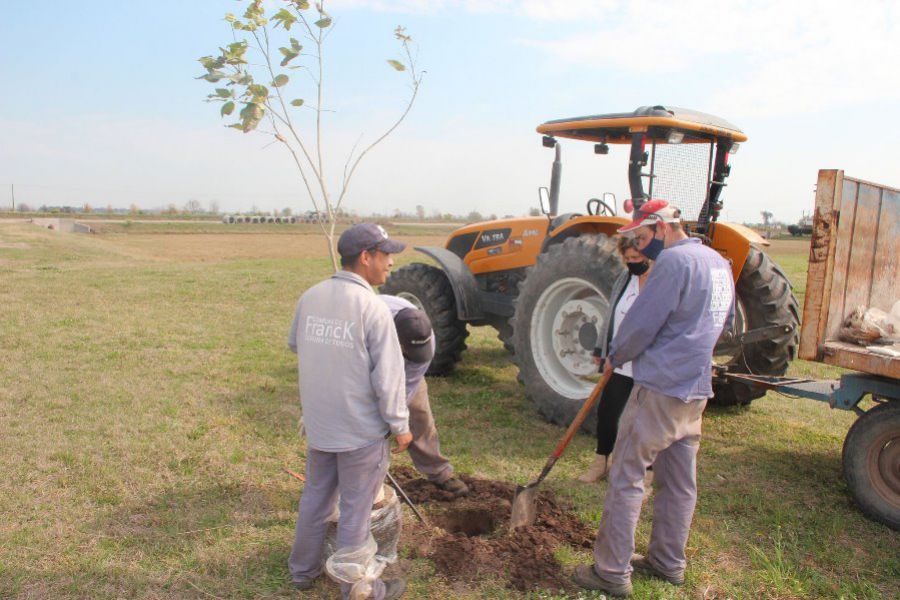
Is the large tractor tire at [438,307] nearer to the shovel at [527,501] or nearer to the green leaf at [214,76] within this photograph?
the shovel at [527,501]

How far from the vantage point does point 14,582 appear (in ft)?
11.4

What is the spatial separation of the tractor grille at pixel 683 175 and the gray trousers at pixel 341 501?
12.5 ft

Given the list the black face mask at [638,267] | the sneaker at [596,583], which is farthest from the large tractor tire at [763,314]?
the sneaker at [596,583]

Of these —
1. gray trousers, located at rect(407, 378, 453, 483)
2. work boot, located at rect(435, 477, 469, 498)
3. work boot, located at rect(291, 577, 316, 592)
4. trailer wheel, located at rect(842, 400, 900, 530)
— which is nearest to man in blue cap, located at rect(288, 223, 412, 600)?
work boot, located at rect(291, 577, 316, 592)

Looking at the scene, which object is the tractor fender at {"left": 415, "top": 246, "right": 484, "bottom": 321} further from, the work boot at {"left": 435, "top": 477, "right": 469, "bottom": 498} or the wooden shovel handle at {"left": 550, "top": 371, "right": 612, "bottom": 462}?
the wooden shovel handle at {"left": 550, "top": 371, "right": 612, "bottom": 462}

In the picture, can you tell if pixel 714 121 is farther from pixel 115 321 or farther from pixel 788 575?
pixel 115 321

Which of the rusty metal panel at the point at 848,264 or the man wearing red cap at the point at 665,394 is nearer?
the man wearing red cap at the point at 665,394

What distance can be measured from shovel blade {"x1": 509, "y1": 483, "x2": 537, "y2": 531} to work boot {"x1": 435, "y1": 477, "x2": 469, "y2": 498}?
1.43ft

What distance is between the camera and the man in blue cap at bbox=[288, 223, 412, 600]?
123 inches

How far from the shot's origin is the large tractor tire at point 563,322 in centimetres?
574

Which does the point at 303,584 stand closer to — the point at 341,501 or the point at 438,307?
the point at 341,501

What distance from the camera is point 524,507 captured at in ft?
13.7

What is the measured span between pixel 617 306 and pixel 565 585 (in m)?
1.86

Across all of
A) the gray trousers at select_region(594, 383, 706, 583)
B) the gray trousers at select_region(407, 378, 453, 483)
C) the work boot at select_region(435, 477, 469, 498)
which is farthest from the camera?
the work boot at select_region(435, 477, 469, 498)
